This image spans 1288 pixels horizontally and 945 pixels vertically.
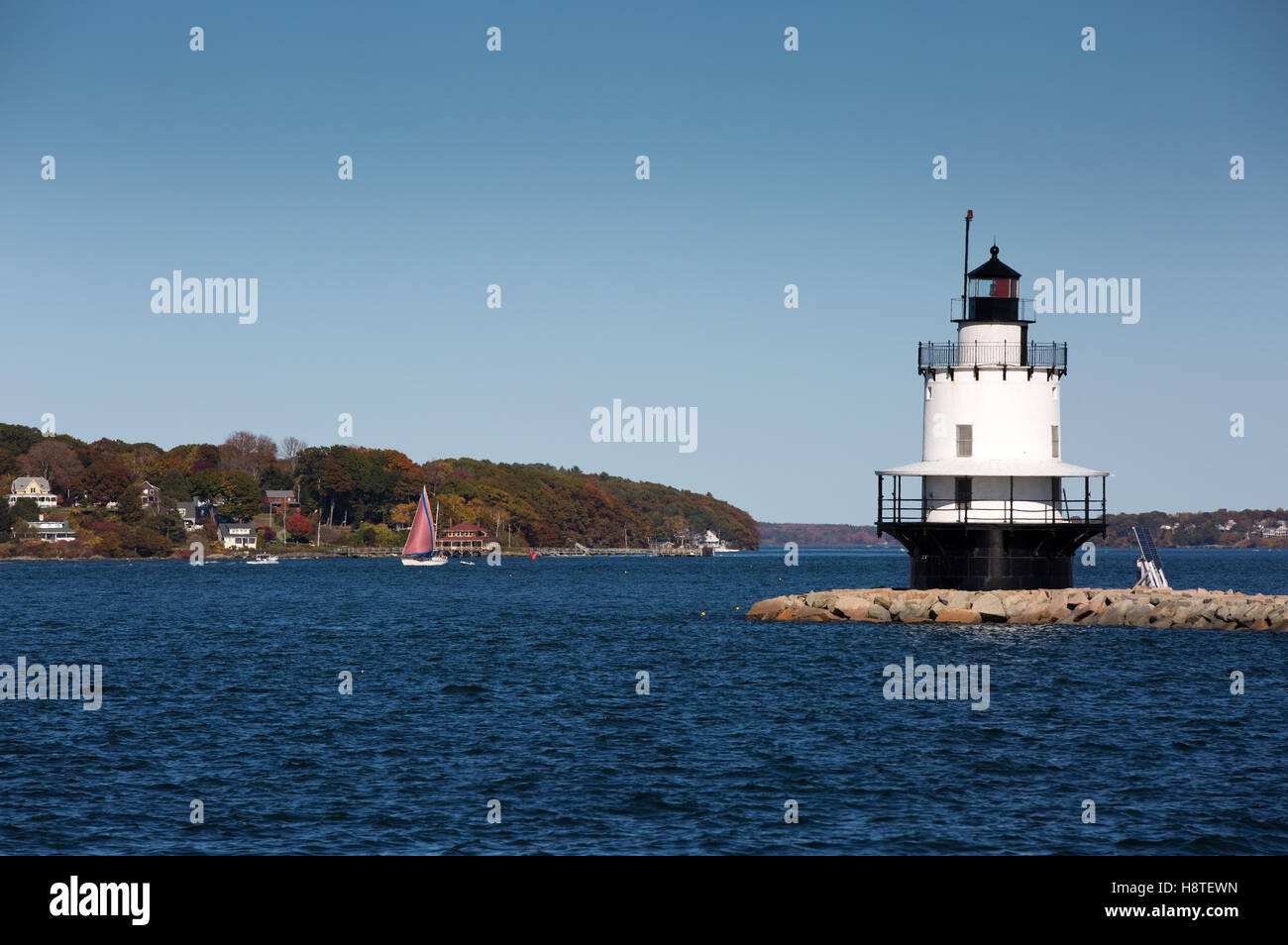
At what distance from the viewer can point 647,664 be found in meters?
46.0

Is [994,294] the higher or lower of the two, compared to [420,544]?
higher

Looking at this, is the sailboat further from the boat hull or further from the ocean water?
the ocean water

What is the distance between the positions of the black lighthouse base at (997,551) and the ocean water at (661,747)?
2537 mm

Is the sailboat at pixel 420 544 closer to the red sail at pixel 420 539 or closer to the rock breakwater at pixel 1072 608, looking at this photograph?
the red sail at pixel 420 539

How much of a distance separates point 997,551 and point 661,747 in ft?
94.7

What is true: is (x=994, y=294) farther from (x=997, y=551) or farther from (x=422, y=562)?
(x=422, y=562)

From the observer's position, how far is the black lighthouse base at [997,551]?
172ft

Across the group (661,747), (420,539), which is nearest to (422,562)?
(420,539)

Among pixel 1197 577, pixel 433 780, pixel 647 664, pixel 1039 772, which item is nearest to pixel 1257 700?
pixel 1039 772

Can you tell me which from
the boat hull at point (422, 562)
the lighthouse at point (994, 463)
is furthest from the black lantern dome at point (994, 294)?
the boat hull at point (422, 562)

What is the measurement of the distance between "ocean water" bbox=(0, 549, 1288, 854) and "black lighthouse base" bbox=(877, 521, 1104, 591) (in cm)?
254

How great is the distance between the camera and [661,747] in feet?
91.7

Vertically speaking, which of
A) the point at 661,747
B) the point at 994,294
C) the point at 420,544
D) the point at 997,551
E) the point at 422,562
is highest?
the point at 994,294
